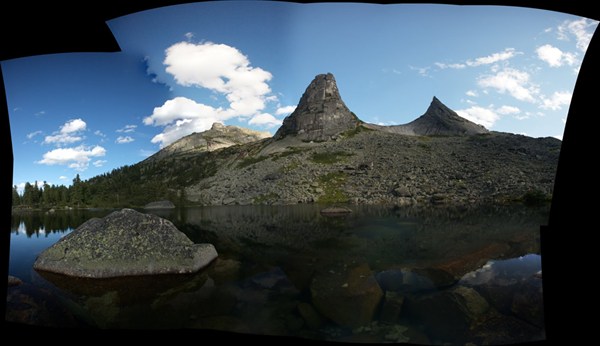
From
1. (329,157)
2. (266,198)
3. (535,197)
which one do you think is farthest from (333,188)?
(535,197)

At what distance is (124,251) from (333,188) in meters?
95.2

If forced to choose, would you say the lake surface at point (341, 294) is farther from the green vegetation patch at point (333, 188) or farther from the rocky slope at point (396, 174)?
the green vegetation patch at point (333, 188)

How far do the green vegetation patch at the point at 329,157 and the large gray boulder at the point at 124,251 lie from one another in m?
120

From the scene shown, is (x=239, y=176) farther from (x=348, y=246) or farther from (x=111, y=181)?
(x=348, y=246)

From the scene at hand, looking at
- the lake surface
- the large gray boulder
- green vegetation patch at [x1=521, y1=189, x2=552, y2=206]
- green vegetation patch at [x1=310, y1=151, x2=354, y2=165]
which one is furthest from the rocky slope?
the large gray boulder

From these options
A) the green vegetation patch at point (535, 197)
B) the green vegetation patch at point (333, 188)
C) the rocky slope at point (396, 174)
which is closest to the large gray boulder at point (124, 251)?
the rocky slope at point (396, 174)

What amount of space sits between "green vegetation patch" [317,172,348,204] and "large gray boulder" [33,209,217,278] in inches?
3083

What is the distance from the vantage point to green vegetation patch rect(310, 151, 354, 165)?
141 meters

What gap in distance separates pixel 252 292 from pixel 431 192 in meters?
79.8

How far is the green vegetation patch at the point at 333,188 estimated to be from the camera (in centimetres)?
10105

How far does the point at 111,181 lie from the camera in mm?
160500

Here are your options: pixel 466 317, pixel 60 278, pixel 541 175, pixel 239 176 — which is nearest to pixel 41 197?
pixel 239 176

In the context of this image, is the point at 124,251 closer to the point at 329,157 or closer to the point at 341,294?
the point at 341,294

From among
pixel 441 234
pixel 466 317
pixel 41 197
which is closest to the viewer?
pixel 466 317
